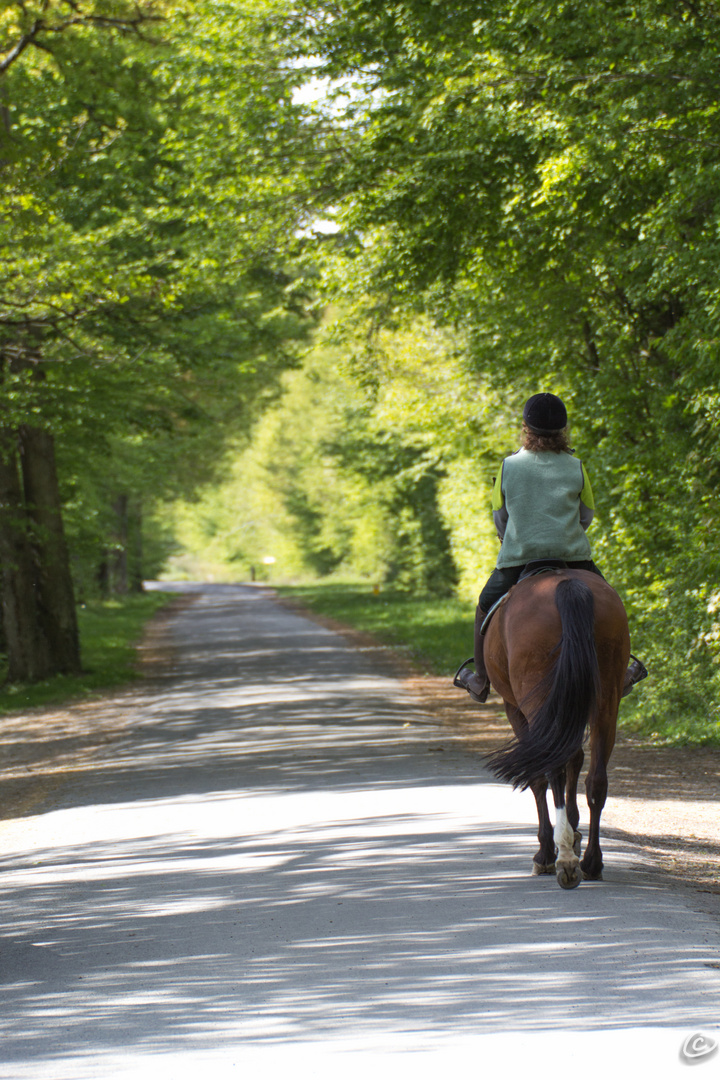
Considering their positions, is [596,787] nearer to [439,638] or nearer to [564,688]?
[564,688]

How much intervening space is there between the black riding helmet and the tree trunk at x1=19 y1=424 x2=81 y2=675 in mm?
15784

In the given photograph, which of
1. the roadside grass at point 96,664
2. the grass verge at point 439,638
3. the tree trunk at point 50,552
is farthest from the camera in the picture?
the tree trunk at point 50,552

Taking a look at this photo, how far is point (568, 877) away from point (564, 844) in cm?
17

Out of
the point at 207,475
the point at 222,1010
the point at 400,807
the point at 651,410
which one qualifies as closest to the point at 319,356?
the point at 207,475

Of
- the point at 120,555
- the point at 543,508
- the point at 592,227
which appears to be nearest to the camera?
the point at 543,508

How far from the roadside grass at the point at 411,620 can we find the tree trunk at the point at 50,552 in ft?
22.6

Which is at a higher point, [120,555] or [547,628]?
[120,555]

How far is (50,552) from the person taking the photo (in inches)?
842

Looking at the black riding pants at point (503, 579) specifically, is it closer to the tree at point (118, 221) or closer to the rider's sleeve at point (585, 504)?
the rider's sleeve at point (585, 504)

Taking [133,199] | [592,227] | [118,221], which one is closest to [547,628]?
[592,227]

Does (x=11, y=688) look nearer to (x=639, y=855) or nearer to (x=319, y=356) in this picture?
(x=639, y=855)

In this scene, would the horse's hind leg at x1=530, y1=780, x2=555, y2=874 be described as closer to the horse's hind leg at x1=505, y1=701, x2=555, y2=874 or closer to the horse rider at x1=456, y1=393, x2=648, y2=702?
the horse's hind leg at x1=505, y1=701, x2=555, y2=874

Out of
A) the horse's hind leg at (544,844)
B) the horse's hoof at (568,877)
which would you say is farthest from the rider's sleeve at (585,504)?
the horse's hoof at (568,877)

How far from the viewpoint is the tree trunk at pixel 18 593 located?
66.7 feet
